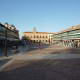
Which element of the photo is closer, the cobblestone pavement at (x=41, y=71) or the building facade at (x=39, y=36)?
the cobblestone pavement at (x=41, y=71)

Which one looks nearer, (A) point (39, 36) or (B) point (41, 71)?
(B) point (41, 71)

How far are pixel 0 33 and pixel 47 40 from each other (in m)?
97.6

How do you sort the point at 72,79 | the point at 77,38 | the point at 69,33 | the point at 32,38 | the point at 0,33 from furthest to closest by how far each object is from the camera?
the point at 32,38, the point at 69,33, the point at 77,38, the point at 0,33, the point at 72,79

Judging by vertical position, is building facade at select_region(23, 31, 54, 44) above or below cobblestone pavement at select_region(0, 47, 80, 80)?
above

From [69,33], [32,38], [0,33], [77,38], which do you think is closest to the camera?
[0,33]

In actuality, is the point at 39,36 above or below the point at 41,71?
above

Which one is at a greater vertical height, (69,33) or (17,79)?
(69,33)

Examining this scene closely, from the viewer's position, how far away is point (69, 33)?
88438 millimetres

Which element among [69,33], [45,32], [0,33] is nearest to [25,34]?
[45,32]

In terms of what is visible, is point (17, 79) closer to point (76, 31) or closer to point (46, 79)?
point (46, 79)

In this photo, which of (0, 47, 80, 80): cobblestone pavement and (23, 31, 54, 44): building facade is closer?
(0, 47, 80, 80): cobblestone pavement

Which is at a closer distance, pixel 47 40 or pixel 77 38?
pixel 77 38

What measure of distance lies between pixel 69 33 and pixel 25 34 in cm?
5179

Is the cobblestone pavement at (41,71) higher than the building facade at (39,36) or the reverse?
the reverse
